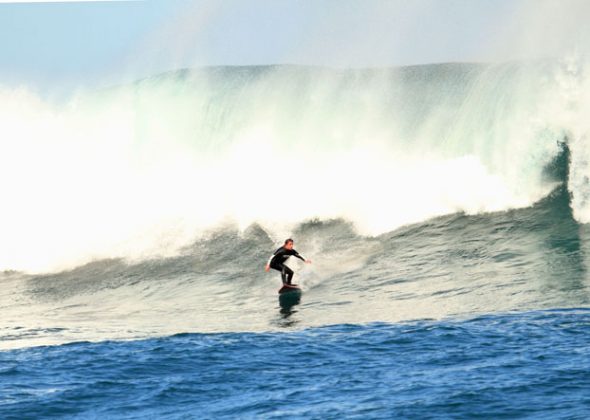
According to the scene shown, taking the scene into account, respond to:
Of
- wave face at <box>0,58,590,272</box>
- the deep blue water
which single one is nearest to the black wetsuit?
the deep blue water

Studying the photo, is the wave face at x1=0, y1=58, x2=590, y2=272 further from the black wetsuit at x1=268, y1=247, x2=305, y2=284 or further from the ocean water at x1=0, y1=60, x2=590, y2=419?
the black wetsuit at x1=268, y1=247, x2=305, y2=284

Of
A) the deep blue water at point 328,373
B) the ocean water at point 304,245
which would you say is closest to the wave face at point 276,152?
the ocean water at point 304,245

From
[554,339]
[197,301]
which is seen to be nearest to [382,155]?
[197,301]

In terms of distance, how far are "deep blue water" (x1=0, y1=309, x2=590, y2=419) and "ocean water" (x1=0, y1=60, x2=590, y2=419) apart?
4 cm

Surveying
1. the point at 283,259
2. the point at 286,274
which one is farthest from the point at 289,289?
the point at 283,259

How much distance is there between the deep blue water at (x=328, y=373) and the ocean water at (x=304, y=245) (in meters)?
0.04

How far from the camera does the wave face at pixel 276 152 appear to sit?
24.1 meters

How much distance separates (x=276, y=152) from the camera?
95.5 feet

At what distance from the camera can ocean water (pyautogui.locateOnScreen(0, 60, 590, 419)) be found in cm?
1234

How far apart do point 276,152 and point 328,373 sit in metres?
16.8

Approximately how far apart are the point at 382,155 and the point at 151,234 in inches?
254

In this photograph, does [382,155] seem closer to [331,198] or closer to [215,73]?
[331,198]

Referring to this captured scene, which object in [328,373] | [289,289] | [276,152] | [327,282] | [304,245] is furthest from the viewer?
[276,152]

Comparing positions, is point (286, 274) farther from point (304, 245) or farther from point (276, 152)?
point (276, 152)
